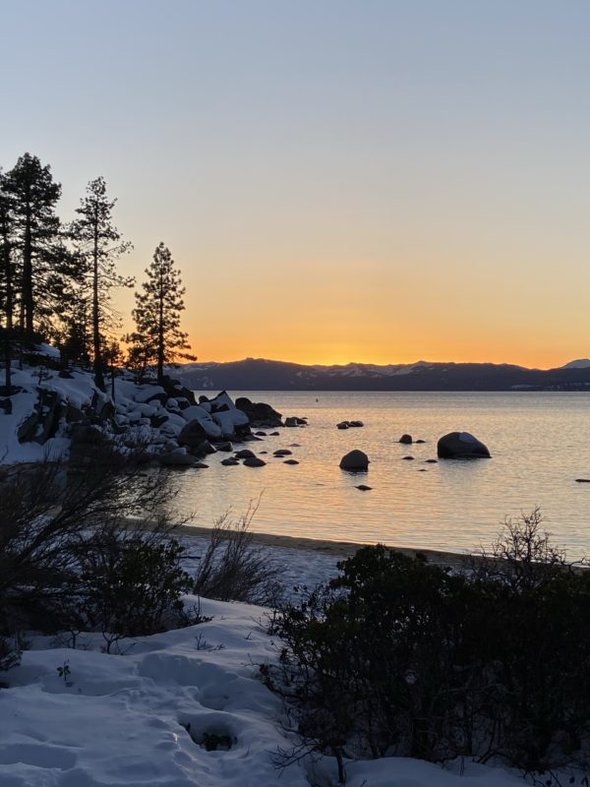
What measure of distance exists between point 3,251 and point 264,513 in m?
23.4

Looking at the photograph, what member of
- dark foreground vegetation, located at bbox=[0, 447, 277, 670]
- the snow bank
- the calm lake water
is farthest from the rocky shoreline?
dark foreground vegetation, located at bbox=[0, 447, 277, 670]

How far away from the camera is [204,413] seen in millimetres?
49719

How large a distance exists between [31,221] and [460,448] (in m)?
28.9

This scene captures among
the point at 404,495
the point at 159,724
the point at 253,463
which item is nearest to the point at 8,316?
the point at 253,463

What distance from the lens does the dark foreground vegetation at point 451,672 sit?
4152mm

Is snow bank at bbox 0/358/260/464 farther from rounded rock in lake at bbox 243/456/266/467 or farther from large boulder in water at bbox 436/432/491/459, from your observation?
large boulder in water at bbox 436/432/491/459

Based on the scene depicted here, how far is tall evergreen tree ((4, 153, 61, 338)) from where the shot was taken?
40469 millimetres

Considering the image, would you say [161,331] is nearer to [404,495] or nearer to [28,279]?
[28,279]

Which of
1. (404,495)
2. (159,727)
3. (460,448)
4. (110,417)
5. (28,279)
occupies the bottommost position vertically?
(404,495)

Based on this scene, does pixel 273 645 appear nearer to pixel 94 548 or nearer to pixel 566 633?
pixel 94 548

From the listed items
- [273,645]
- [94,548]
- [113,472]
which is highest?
[113,472]

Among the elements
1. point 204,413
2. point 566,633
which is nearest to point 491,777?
point 566,633

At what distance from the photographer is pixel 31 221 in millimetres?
41750

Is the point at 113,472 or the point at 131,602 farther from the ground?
the point at 113,472
